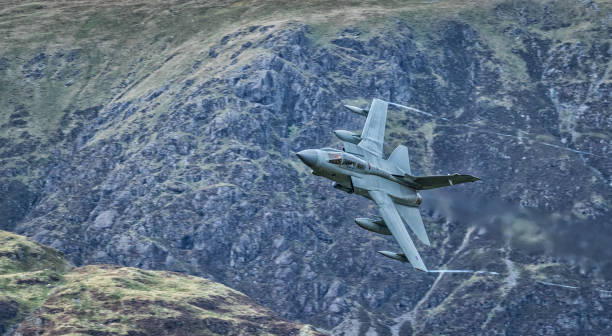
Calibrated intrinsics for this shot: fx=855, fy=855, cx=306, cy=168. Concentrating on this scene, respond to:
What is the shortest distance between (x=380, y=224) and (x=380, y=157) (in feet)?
39.8

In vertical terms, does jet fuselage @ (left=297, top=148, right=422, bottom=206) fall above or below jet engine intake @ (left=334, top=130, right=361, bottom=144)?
below

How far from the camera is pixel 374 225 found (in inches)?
4791

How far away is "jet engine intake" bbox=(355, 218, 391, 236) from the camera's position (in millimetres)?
121188

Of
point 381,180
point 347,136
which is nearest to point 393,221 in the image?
point 381,180

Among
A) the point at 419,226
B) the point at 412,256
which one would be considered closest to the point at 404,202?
the point at 419,226

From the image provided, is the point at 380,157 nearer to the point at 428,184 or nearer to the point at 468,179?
the point at 428,184

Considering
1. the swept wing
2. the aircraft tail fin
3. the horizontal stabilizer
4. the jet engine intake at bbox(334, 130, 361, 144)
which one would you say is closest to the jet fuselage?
the horizontal stabilizer

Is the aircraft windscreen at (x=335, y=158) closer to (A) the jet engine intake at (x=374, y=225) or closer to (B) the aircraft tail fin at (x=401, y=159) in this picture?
(A) the jet engine intake at (x=374, y=225)

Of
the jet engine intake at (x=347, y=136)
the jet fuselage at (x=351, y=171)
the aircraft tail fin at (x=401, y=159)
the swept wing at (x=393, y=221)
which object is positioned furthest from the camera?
the aircraft tail fin at (x=401, y=159)

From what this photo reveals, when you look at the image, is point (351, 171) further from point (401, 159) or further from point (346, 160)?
point (401, 159)

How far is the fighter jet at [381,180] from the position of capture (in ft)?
385

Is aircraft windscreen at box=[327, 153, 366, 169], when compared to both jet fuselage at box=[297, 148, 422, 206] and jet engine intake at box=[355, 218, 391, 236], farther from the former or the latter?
jet engine intake at box=[355, 218, 391, 236]

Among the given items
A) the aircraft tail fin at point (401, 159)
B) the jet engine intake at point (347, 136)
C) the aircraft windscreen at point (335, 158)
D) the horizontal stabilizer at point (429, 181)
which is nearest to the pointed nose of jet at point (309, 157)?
the aircraft windscreen at point (335, 158)

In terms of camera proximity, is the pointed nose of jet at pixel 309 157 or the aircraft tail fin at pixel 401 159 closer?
the pointed nose of jet at pixel 309 157
